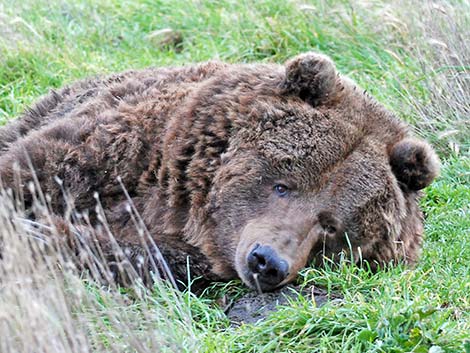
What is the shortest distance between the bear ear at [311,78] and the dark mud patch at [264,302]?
1.12 meters

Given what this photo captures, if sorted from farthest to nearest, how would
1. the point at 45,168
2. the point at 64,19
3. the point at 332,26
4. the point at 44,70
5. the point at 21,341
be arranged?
the point at 64,19
the point at 332,26
the point at 44,70
the point at 45,168
the point at 21,341

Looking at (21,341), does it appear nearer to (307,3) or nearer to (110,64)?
(110,64)

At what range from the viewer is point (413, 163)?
533 cm

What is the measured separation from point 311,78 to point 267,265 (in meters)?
1.19

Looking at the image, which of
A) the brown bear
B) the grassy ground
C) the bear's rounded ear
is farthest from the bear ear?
the grassy ground

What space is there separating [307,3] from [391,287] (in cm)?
504

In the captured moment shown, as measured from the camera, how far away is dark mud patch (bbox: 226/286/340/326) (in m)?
4.78

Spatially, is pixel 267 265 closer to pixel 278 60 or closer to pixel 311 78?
pixel 311 78

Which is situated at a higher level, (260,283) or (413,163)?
(413,163)

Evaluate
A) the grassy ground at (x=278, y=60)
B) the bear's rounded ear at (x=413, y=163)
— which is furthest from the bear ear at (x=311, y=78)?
the grassy ground at (x=278, y=60)

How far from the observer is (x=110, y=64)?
8797 millimetres

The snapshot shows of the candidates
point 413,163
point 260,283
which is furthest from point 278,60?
point 260,283

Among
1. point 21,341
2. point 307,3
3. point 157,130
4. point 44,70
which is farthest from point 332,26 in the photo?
point 21,341

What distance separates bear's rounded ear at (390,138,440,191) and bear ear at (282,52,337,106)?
0.52 metres
